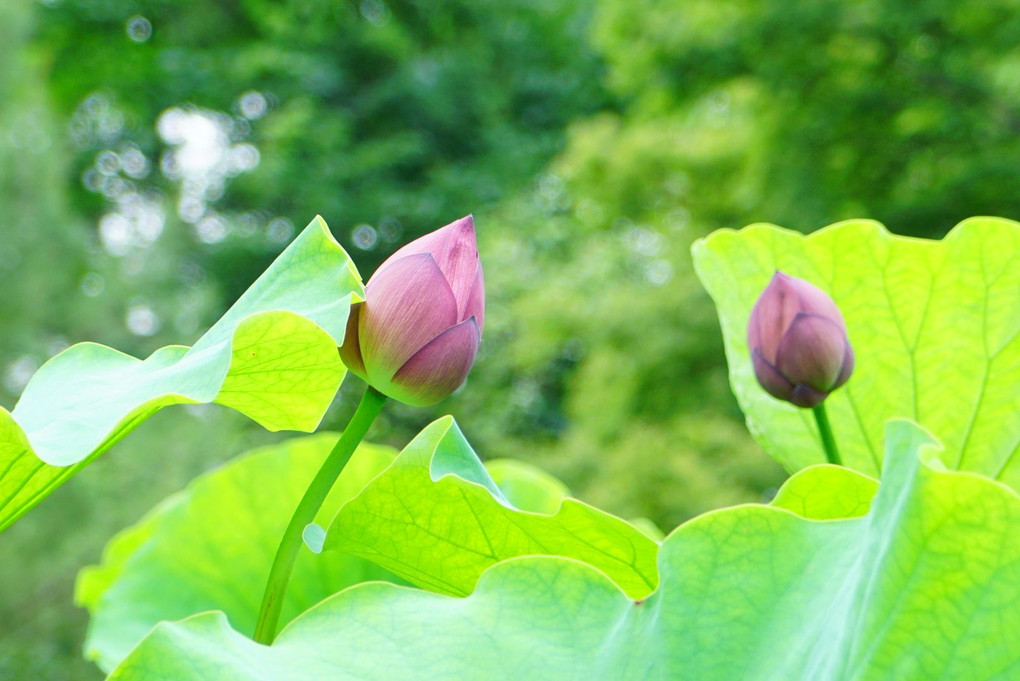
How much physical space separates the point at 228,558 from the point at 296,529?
0.32m

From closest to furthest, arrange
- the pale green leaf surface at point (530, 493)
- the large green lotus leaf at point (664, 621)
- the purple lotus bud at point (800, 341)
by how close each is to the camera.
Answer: the large green lotus leaf at point (664, 621) → the purple lotus bud at point (800, 341) → the pale green leaf surface at point (530, 493)

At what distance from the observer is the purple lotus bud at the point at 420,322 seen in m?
0.30

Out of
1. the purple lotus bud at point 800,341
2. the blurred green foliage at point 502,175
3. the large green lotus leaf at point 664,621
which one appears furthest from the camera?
the blurred green foliage at point 502,175

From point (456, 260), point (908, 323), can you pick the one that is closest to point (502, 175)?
point (908, 323)

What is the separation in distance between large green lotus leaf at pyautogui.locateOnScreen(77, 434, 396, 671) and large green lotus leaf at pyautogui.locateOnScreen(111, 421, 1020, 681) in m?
0.33

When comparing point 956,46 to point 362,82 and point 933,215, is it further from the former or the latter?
point 362,82

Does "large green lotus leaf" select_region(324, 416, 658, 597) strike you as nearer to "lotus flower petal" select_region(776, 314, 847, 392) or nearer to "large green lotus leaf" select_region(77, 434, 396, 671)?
"lotus flower petal" select_region(776, 314, 847, 392)

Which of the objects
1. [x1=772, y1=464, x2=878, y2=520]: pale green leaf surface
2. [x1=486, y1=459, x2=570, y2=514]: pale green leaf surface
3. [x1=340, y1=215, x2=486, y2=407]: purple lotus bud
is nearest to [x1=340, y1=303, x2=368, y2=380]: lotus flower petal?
[x1=340, y1=215, x2=486, y2=407]: purple lotus bud

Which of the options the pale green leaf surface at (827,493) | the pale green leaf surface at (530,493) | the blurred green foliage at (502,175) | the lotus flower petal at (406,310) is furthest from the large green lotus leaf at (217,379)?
the blurred green foliage at (502,175)

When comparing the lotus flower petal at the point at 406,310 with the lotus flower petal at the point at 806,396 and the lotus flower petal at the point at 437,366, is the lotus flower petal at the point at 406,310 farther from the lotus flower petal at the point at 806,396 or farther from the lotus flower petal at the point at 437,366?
the lotus flower petal at the point at 806,396

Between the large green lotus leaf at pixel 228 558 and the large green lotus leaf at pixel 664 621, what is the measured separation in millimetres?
334

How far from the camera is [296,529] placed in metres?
0.30

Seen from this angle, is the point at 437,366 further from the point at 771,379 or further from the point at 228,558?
the point at 228,558

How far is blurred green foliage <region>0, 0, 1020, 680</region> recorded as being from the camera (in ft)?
11.1
